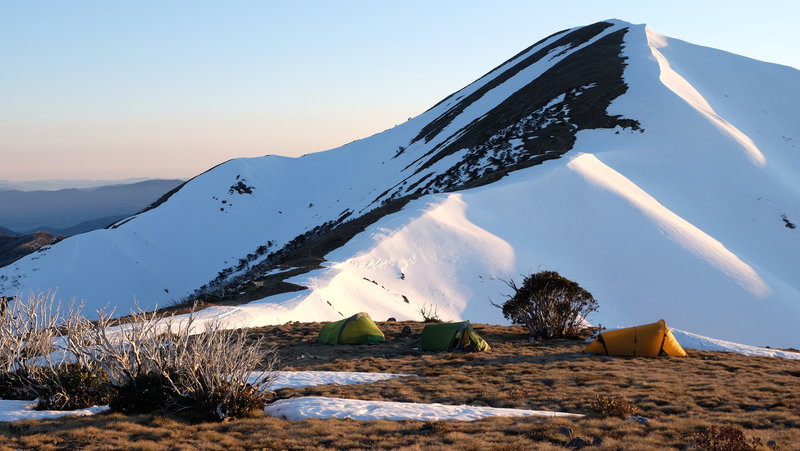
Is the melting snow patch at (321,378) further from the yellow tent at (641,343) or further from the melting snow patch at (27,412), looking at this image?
the yellow tent at (641,343)

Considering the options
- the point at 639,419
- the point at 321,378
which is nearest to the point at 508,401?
the point at 639,419

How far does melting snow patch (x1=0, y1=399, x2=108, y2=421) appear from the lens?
37.7 feet

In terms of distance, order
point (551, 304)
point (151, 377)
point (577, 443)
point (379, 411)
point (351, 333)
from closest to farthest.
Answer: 1. point (577, 443)
2. point (151, 377)
3. point (379, 411)
4. point (351, 333)
5. point (551, 304)

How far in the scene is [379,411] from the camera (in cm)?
1286

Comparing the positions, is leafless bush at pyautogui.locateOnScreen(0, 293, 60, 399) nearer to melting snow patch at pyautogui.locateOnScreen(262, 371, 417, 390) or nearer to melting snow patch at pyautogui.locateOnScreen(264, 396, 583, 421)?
melting snow patch at pyautogui.locateOnScreen(262, 371, 417, 390)

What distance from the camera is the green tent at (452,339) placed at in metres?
21.7

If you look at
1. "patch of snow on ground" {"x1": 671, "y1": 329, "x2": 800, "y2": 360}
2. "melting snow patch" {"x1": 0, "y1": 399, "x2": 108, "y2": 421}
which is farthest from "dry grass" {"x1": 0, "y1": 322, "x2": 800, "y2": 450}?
"patch of snow on ground" {"x1": 671, "y1": 329, "x2": 800, "y2": 360}

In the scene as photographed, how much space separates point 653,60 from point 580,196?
36994 millimetres

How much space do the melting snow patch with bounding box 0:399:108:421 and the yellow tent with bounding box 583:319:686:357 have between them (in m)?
16.2

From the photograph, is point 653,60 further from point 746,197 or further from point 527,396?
point 527,396

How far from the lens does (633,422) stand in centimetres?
1183

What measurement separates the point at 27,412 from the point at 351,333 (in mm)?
12667

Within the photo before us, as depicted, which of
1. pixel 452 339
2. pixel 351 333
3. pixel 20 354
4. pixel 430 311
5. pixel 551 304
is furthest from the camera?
pixel 430 311

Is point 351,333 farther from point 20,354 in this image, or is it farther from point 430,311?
point 20,354
